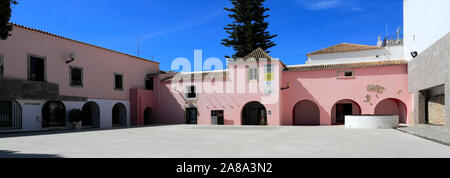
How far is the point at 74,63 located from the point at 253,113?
14.3 m

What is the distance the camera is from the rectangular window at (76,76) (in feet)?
62.8

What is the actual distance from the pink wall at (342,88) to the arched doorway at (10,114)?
58.0ft

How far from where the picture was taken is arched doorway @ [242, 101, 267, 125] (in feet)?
76.8

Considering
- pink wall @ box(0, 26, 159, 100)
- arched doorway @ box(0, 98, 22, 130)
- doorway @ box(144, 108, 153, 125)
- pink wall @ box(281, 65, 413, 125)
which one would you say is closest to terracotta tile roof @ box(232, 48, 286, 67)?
pink wall @ box(281, 65, 413, 125)

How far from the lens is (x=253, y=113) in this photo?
24.0 metres

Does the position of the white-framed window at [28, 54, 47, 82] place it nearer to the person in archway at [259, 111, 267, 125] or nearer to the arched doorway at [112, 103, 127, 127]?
the arched doorway at [112, 103, 127, 127]

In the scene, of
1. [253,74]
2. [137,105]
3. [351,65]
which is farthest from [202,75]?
[351,65]

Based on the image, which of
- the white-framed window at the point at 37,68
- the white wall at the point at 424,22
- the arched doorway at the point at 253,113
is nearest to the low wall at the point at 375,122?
the white wall at the point at 424,22

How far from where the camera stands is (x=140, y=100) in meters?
23.9

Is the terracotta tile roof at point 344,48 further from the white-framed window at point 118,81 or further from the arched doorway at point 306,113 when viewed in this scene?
the white-framed window at point 118,81

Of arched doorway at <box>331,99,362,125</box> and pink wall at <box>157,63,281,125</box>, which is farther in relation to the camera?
arched doorway at <box>331,99,362,125</box>

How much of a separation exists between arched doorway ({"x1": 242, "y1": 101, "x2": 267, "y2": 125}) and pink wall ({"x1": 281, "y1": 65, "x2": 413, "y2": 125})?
2.12 m
